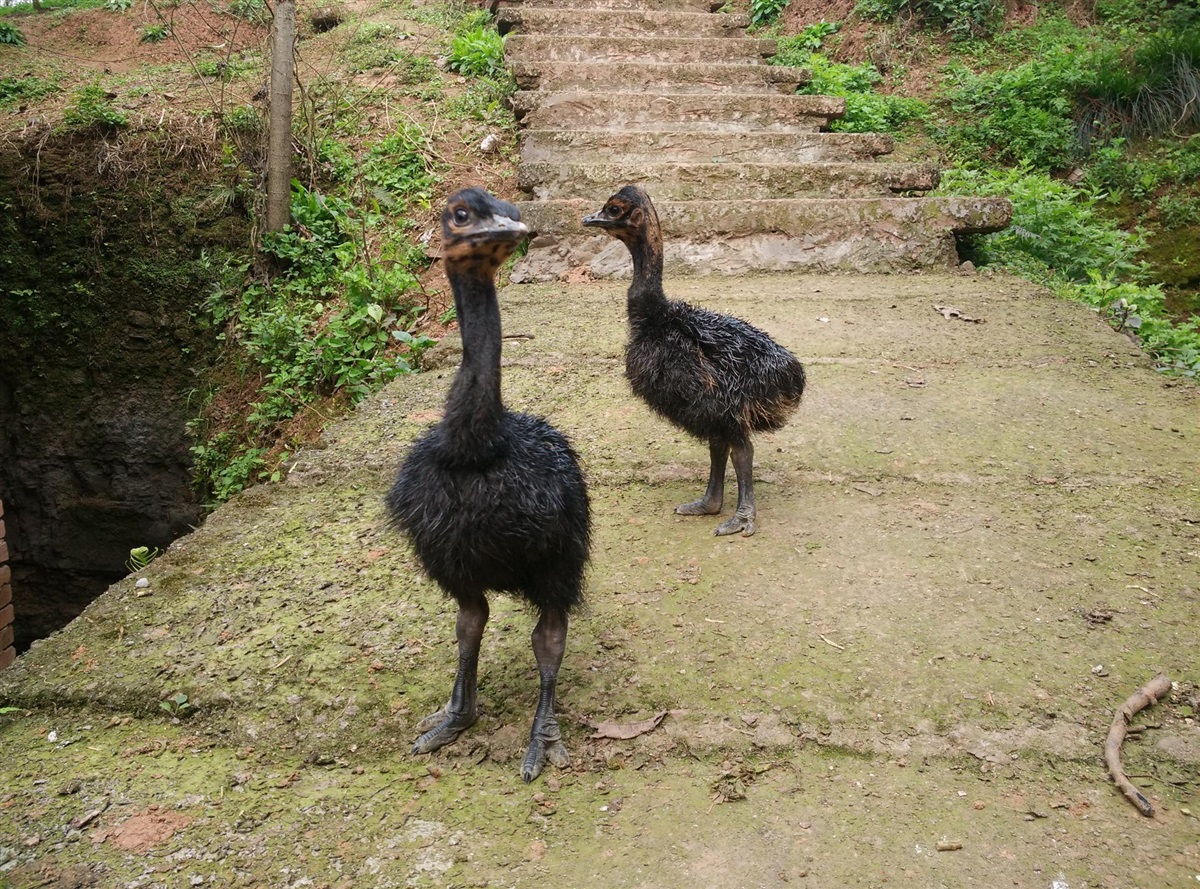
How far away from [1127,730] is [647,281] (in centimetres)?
259

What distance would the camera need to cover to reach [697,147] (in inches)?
346

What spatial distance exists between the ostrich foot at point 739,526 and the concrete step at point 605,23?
8659 millimetres

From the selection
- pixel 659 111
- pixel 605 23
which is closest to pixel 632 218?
pixel 659 111

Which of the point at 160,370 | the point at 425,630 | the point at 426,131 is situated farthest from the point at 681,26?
the point at 425,630

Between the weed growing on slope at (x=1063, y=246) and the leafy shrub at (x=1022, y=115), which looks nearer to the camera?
the weed growing on slope at (x=1063, y=246)

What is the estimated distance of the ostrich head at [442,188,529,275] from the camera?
7.86 ft

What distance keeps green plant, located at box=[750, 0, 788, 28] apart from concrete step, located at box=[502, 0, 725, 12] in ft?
3.35

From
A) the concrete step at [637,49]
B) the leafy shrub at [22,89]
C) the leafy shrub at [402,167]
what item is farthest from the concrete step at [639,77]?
the leafy shrub at [22,89]

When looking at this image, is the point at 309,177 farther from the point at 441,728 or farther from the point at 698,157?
the point at 441,728

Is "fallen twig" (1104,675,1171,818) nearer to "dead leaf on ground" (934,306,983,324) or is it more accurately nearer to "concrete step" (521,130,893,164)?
"dead leaf on ground" (934,306,983,324)

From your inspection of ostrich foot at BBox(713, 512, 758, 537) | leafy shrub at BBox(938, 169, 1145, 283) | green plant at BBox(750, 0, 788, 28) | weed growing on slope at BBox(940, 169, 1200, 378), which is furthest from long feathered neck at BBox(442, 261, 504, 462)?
green plant at BBox(750, 0, 788, 28)

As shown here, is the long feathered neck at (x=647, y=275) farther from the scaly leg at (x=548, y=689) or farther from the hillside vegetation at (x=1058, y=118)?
the hillside vegetation at (x=1058, y=118)

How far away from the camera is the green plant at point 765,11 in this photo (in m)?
12.7

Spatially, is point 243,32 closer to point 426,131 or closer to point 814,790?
point 426,131
